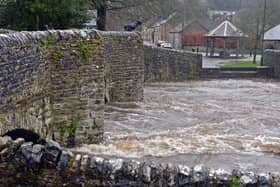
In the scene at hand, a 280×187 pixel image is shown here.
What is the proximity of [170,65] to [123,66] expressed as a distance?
12043 millimetres

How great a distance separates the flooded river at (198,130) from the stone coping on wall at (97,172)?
5.16 meters

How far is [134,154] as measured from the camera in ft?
40.7

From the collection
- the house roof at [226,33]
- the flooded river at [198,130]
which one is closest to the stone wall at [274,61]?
the flooded river at [198,130]

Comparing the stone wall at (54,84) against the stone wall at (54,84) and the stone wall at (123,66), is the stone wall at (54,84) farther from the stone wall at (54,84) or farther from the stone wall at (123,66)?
the stone wall at (123,66)

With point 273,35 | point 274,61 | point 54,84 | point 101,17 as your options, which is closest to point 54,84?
point 54,84

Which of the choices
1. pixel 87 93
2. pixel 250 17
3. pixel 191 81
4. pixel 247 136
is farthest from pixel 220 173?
pixel 250 17

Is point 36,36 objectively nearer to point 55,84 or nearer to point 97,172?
point 55,84

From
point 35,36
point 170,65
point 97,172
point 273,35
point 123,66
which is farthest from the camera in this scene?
point 273,35

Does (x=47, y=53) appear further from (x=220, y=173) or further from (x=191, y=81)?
(x=191, y=81)

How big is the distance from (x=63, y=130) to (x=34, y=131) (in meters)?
1.77

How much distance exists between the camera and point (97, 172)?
21.3 ft

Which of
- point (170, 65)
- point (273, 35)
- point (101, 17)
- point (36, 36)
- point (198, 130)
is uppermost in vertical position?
point (101, 17)

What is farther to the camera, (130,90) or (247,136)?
(130,90)

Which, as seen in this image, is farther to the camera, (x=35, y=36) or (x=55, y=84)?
(x=55, y=84)
